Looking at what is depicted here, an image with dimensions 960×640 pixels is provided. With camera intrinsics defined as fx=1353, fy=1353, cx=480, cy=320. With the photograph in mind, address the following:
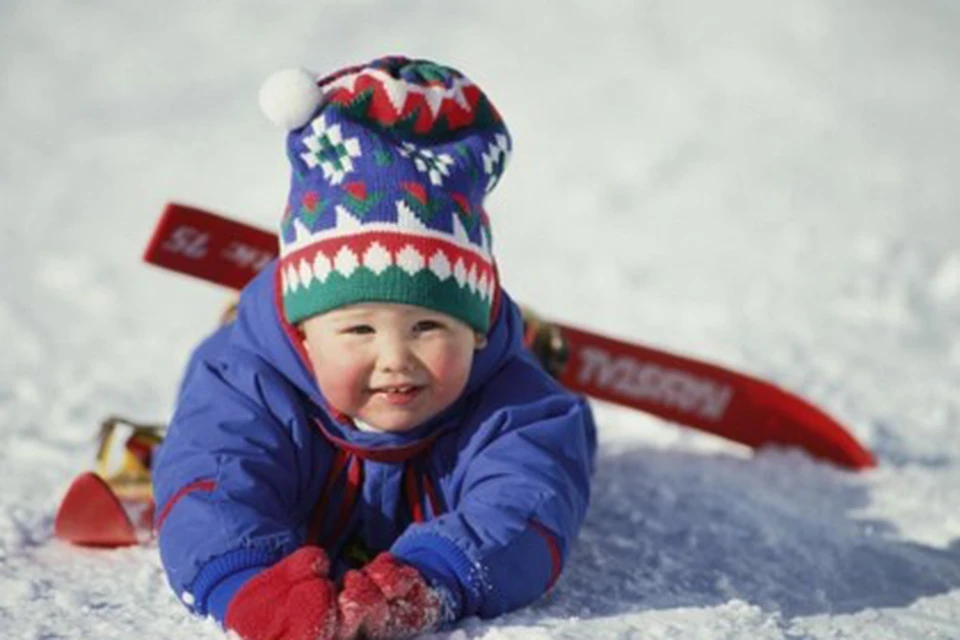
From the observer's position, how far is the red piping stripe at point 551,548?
81.6 inches

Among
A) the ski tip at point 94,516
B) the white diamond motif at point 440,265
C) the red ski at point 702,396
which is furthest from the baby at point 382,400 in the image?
the red ski at point 702,396

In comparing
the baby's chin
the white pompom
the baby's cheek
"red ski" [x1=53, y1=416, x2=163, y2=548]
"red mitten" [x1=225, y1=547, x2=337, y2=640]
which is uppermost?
the white pompom

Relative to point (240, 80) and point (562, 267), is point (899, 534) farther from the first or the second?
point (240, 80)

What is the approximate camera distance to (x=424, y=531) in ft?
6.61

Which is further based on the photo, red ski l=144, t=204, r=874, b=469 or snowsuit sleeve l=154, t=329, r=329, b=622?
red ski l=144, t=204, r=874, b=469

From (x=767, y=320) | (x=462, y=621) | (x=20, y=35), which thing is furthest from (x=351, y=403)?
(x=20, y=35)

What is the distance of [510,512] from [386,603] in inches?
11.5

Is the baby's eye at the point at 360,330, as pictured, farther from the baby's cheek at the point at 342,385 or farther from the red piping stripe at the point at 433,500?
the red piping stripe at the point at 433,500

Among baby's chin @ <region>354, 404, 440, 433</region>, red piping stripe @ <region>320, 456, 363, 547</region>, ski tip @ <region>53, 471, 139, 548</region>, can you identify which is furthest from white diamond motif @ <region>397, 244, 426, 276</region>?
ski tip @ <region>53, 471, 139, 548</region>

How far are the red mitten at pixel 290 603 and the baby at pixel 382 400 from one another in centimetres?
4

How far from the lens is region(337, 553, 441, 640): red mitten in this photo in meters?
1.81

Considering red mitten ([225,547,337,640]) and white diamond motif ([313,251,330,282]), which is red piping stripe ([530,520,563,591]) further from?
white diamond motif ([313,251,330,282])

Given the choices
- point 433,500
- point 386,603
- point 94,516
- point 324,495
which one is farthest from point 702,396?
point 386,603

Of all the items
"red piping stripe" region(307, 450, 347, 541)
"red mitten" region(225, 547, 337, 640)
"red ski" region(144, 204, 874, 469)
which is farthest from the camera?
"red ski" region(144, 204, 874, 469)
